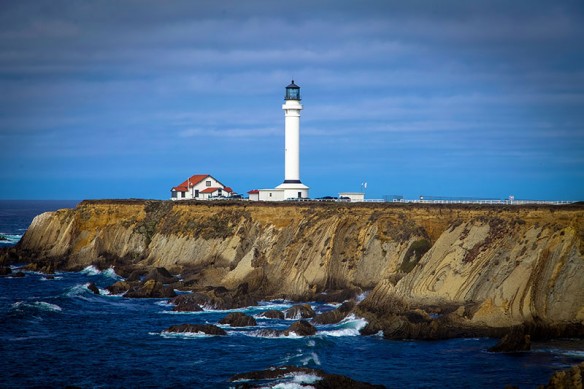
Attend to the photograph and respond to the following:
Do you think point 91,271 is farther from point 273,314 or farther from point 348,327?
point 348,327

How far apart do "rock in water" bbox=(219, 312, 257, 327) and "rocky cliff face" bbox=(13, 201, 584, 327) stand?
7296 mm

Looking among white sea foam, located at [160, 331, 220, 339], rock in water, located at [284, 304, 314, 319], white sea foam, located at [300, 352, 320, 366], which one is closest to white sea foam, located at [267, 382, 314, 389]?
white sea foam, located at [300, 352, 320, 366]

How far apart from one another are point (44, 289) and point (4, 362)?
26.0 m

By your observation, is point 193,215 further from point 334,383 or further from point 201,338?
point 334,383

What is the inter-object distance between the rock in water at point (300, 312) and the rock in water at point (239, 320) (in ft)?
10.2

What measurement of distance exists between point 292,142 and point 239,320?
119 ft

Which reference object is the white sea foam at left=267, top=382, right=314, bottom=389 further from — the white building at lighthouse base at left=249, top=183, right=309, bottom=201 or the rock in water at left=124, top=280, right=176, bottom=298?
the white building at lighthouse base at left=249, top=183, right=309, bottom=201

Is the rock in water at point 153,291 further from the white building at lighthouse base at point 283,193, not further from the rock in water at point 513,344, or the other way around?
the rock in water at point 513,344

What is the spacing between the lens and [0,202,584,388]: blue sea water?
3609 centimetres

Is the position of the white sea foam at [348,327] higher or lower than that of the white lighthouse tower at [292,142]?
lower

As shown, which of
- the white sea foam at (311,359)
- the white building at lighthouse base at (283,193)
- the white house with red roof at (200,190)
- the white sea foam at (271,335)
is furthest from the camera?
the white house with red roof at (200,190)

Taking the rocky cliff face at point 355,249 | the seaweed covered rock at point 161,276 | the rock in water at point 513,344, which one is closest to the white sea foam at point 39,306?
the seaweed covered rock at point 161,276

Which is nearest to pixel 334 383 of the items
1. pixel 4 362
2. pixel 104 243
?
pixel 4 362

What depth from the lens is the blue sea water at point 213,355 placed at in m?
36.1
